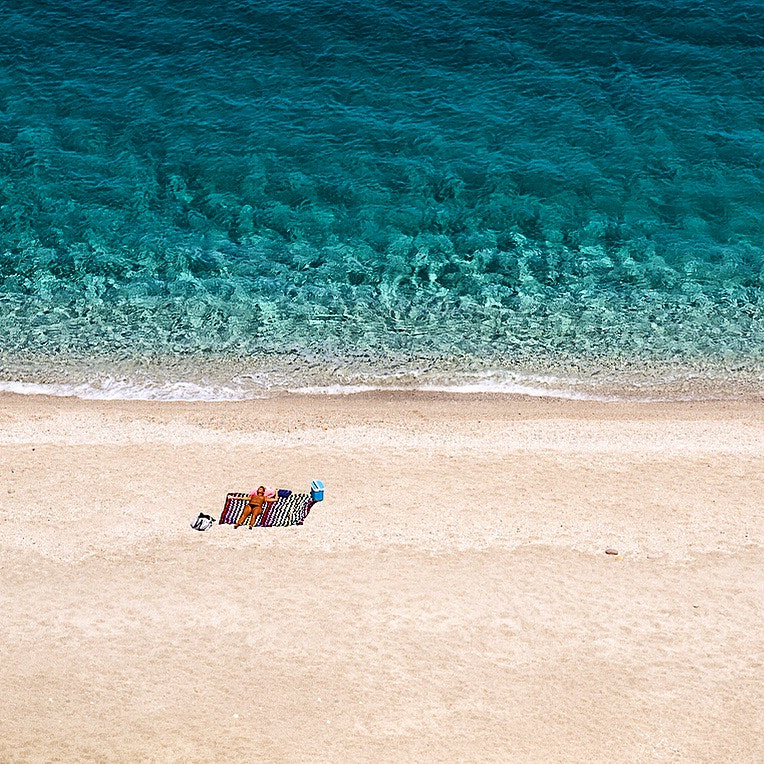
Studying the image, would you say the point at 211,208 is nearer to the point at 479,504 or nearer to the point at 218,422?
the point at 218,422

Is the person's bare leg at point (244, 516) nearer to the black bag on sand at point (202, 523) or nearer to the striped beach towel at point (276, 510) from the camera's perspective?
the striped beach towel at point (276, 510)

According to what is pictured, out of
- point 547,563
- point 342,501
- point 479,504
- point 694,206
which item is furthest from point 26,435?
point 694,206

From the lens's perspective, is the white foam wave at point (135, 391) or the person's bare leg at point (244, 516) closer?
the person's bare leg at point (244, 516)

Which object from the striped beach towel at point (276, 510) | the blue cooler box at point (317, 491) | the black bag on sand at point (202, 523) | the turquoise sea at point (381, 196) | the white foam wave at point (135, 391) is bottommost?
the white foam wave at point (135, 391)

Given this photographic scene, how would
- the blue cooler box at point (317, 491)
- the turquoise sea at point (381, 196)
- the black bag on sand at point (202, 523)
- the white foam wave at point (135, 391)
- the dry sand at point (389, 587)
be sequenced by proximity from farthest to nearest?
the turquoise sea at point (381, 196) < the white foam wave at point (135, 391) < the blue cooler box at point (317, 491) < the black bag on sand at point (202, 523) < the dry sand at point (389, 587)

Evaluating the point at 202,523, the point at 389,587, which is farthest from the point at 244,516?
the point at 389,587

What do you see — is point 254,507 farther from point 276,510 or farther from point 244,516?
point 276,510

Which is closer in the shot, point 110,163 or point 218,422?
point 218,422

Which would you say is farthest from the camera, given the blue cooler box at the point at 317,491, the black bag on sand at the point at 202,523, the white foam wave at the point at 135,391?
the white foam wave at the point at 135,391

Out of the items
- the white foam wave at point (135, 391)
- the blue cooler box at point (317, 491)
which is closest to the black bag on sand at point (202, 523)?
the blue cooler box at point (317, 491)
